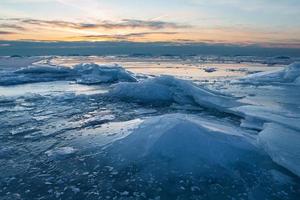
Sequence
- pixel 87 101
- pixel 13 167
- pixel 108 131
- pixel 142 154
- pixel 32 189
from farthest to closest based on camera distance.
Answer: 1. pixel 87 101
2. pixel 108 131
3. pixel 142 154
4. pixel 13 167
5. pixel 32 189

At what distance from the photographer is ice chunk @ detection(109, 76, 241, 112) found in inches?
373

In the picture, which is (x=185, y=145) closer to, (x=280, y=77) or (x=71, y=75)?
(x=280, y=77)

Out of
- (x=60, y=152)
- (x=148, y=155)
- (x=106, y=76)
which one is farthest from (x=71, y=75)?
(x=148, y=155)

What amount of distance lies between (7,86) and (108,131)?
10.2 metres

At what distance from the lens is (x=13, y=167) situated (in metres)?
4.39

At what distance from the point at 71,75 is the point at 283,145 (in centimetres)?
1589

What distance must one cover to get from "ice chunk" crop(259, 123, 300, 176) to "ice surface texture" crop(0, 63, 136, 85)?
10.9m

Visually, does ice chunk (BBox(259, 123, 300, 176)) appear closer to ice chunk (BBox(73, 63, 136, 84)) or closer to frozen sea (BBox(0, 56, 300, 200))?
frozen sea (BBox(0, 56, 300, 200))

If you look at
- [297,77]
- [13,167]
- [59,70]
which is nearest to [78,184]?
[13,167]

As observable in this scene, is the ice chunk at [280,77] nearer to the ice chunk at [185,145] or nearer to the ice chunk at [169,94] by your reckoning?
the ice chunk at [169,94]

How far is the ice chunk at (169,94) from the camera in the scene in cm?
947

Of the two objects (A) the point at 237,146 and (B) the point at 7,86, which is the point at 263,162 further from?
(B) the point at 7,86

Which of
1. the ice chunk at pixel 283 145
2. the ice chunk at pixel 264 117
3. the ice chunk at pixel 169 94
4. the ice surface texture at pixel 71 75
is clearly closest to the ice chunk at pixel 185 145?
the ice chunk at pixel 283 145

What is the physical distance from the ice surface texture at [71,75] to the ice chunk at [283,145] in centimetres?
1088
